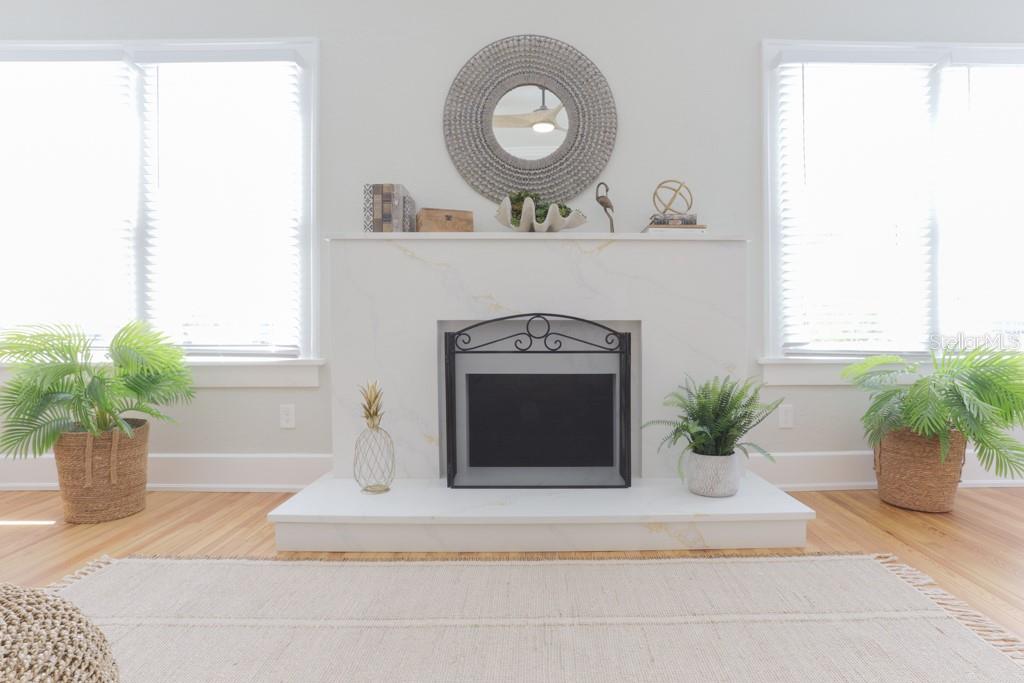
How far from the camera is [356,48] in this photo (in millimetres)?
2533

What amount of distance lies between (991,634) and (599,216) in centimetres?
197

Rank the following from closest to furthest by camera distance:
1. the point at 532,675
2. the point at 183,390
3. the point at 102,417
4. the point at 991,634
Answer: the point at 532,675 → the point at 991,634 → the point at 102,417 → the point at 183,390

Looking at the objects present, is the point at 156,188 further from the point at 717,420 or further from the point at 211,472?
the point at 717,420

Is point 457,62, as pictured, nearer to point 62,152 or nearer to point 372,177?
point 372,177

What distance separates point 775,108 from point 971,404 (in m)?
1.54

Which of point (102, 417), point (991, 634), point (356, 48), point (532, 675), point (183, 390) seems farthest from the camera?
point (356, 48)

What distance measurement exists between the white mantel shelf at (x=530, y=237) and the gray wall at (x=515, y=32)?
14.3 inches

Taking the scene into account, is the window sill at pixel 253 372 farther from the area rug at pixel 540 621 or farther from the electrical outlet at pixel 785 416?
the electrical outlet at pixel 785 416

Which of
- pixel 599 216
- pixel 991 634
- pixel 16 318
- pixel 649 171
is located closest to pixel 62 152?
pixel 16 318

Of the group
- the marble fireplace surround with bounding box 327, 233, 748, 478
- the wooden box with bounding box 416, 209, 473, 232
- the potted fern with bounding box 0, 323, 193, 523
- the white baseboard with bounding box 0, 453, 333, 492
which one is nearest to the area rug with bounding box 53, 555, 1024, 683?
the potted fern with bounding box 0, 323, 193, 523

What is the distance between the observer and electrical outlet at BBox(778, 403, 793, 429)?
256 cm

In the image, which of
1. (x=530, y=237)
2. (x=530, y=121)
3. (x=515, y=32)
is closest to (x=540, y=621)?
(x=530, y=237)

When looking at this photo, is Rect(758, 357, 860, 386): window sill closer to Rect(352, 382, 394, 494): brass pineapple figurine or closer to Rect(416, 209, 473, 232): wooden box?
Rect(416, 209, 473, 232): wooden box

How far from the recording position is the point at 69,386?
2.07 meters
